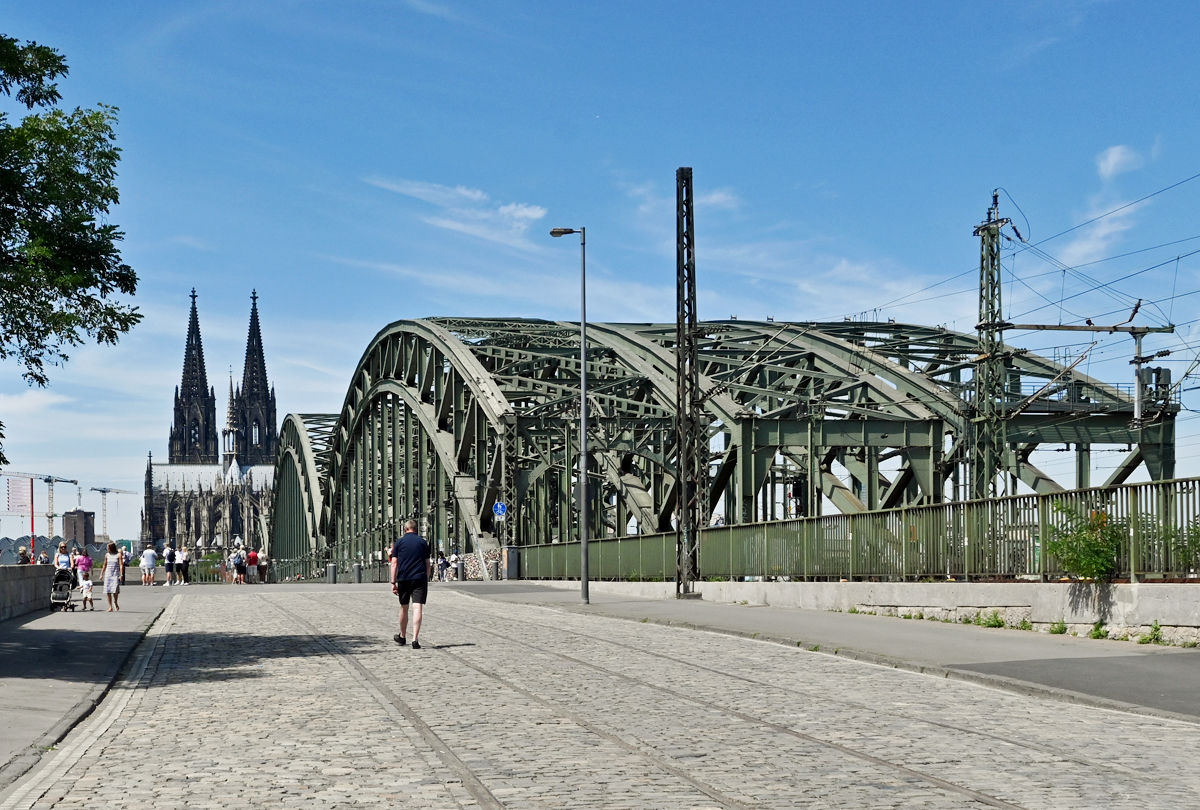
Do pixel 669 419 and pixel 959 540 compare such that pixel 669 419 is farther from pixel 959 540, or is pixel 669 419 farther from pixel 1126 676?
pixel 1126 676

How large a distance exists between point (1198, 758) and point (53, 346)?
1353 cm

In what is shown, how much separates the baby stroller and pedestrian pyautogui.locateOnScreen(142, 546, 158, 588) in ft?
57.2

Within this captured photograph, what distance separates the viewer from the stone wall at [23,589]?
24.7 meters

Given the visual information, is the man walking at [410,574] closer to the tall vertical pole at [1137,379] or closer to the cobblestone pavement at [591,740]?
the cobblestone pavement at [591,740]

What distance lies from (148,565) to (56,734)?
44.2 metres

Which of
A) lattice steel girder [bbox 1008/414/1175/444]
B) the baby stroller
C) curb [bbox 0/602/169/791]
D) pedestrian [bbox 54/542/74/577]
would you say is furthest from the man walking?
lattice steel girder [bbox 1008/414/1175/444]

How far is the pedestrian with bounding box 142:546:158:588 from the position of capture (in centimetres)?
4881

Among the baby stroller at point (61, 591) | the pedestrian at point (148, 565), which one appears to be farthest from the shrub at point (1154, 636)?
the pedestrian at point (148, 565)

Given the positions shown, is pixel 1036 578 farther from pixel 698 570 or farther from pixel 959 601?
pixel 698 570

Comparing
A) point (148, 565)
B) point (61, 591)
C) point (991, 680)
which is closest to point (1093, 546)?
point (991, 680)

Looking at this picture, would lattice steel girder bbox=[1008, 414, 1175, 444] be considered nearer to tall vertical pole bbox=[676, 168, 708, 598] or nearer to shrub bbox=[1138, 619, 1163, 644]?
tall vertical pole bbox=[676, 168, 708, 598]

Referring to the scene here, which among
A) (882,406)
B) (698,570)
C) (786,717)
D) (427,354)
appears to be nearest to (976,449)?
(882,406)

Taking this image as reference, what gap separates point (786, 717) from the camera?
11.1 metres

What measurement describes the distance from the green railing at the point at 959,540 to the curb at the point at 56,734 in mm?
12070
